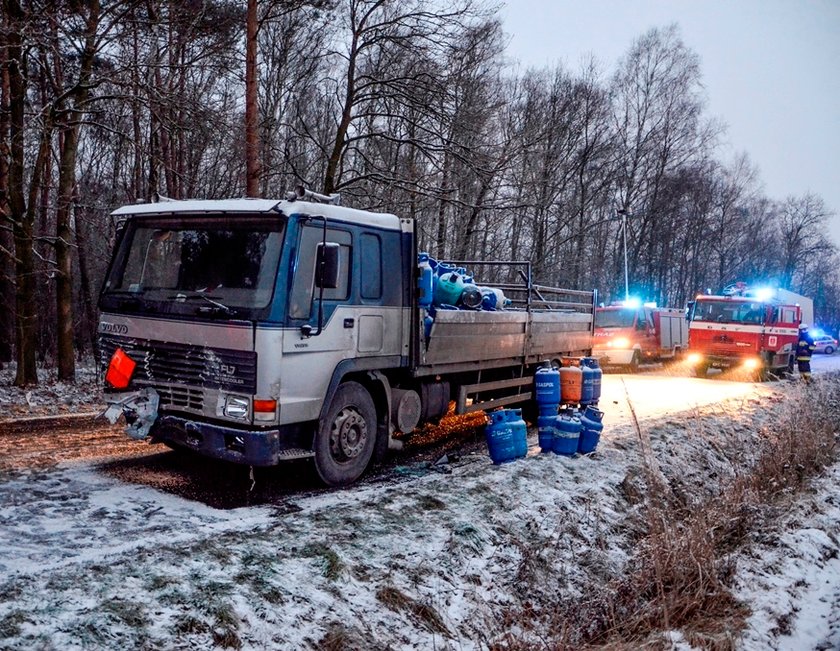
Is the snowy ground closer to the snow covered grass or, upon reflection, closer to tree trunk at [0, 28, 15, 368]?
the snow covered grass

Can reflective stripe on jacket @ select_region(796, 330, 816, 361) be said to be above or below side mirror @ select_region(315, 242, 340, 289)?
below

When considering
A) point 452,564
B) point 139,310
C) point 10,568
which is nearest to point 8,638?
point 10,568

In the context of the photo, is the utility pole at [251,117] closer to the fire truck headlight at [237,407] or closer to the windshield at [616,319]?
the fire truck headlight at [237,407]

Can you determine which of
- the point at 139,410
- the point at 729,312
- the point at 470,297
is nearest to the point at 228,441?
the point at 139,410

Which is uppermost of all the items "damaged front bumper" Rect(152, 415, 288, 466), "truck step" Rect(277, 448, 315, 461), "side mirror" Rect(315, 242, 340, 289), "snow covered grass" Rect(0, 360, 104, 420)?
"side mirror" Rect(315, 242, 340, 289)

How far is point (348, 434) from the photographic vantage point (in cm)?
682

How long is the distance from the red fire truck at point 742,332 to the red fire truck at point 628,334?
5.65ft

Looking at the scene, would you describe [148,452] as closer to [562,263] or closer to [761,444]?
[761,444]

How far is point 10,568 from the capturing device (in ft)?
13.9

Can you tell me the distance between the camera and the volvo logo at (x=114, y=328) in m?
6.50

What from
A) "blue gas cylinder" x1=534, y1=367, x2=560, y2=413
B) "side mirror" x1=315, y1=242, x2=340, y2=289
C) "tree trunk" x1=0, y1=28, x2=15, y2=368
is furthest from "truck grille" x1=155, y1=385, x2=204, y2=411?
"tree trunk" x1=0, y1=28, x2=15, y2=368

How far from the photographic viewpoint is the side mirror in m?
6.11

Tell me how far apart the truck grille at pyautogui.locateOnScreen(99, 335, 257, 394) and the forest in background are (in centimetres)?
527

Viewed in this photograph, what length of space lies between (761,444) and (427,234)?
16.9m
